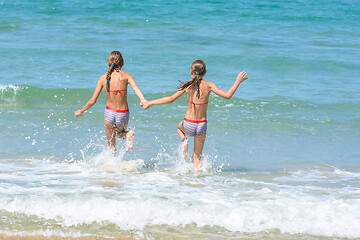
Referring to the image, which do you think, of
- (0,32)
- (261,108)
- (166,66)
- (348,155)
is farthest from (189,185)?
(0,32)

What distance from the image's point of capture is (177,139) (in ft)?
30.8

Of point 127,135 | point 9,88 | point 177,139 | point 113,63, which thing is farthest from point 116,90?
point 9,88

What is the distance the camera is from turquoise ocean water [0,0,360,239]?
5676mm

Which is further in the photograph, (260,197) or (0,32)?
(0,32)

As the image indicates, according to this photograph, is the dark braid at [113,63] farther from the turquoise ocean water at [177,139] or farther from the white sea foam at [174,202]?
the white sea foam at [174,202]

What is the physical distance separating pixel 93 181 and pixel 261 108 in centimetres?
596

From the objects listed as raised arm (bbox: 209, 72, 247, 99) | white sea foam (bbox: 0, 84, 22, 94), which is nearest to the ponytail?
raised arm (bbox: 209, 72, 247, 99)

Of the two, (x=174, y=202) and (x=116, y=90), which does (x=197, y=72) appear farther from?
(x=174, y=202)

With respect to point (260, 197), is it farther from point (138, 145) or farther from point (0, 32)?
point (0, 32)

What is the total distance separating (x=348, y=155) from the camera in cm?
861

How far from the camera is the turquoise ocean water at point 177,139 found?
223 inches

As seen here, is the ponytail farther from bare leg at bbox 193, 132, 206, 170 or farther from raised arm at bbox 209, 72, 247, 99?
bare leg at bbox 193, 132, 206, 170

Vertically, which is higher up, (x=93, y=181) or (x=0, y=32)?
(x=0, y=32)

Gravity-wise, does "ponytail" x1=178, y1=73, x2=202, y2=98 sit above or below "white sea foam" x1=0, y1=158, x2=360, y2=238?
above
